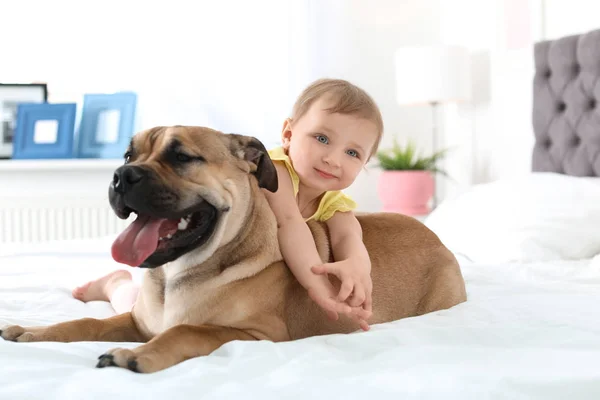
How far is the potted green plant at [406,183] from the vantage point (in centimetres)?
413

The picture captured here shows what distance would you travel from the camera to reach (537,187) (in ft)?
9.38

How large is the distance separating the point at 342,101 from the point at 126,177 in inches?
26.0

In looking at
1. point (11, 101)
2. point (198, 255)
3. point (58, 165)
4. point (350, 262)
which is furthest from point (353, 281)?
point (11, 101)

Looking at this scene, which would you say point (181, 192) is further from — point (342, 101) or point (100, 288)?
point (100, 288)

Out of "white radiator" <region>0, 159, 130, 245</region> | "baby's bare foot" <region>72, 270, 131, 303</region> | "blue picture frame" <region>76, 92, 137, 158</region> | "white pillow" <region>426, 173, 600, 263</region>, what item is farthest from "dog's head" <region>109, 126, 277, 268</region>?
"blue picture frame" <region>76, 92, 137, 158</region>

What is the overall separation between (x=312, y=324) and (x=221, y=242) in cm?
27

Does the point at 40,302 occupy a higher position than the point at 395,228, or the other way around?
the point at 395,228

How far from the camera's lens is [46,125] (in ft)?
14.1

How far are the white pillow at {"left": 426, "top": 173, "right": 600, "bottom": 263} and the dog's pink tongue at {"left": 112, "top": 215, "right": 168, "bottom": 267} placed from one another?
1607 mm

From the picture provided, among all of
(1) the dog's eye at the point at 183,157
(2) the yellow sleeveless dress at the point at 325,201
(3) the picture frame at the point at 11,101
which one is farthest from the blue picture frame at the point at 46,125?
(1) the dog's eye at the point at 183,157

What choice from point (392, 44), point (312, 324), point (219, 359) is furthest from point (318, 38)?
point (219, 359)

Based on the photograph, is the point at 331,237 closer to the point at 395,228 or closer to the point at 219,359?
the point at 395,228

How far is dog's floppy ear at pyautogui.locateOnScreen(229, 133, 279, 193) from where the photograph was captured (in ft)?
4.86

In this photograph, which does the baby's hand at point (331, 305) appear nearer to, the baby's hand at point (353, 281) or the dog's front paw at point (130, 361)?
the baby's hand at point (353, 281)
